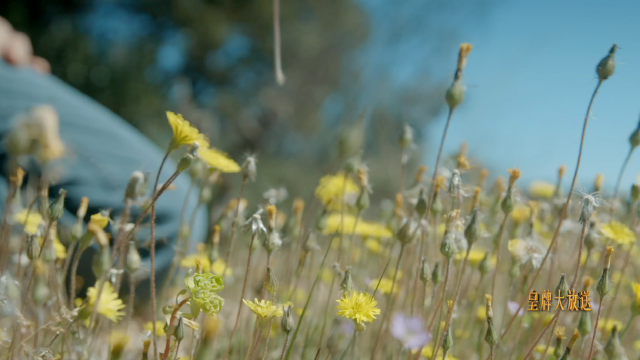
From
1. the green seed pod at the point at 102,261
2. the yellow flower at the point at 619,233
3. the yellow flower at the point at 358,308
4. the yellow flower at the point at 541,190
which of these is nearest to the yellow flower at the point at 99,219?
the green seed pod at the point at 102,261

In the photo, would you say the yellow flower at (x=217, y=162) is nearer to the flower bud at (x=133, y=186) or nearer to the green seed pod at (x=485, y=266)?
the flower bud at (x=133, y=186)

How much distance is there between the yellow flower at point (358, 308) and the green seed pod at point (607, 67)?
0.43 meters

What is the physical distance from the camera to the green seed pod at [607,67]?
0.65 m

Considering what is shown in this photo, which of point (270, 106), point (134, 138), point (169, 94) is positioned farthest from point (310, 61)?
point (134, 138)

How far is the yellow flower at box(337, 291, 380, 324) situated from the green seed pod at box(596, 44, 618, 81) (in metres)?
0.43

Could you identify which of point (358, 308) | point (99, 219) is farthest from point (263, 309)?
point (99, 219)

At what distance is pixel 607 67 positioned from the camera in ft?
2.12

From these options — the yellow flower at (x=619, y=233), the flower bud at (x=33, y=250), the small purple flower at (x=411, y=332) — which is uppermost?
the yellow flower at (x=619, y=233)

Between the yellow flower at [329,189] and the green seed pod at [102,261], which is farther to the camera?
the yellow flower at [329,189]

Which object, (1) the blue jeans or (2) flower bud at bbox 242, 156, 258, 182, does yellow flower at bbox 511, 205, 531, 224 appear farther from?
(1) the blue jeans

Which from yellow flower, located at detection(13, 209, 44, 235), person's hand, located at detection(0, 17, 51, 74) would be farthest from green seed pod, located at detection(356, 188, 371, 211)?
person's hand, located at detection(0, 17, 51, 74)

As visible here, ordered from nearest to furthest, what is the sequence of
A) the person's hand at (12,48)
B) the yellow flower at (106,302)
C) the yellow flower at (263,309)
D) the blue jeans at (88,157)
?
the yellow flower at (263,309) < the yellow flower at (106,302) < the blue jeans at (88,157) < the person's hand at (12,48)

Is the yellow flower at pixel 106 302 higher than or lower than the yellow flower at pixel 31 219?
lower

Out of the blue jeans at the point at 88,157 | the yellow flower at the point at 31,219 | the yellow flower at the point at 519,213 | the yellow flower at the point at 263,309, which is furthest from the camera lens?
the blue jeans at the point at 88,157
